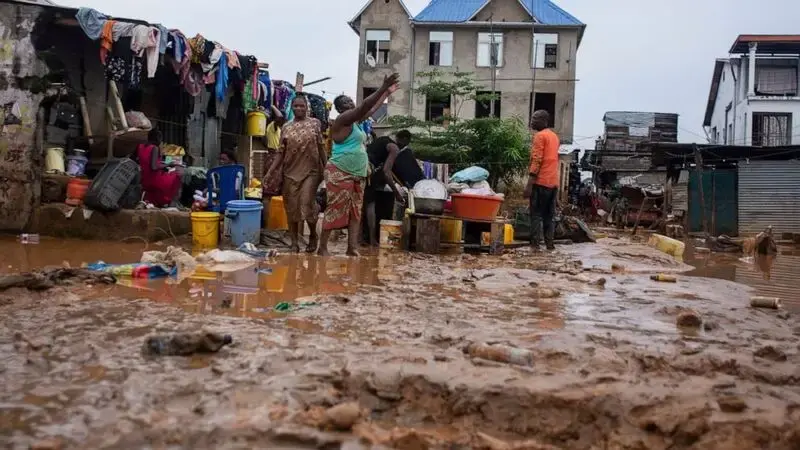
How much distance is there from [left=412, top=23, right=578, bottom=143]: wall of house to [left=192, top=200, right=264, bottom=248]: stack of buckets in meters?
24.3

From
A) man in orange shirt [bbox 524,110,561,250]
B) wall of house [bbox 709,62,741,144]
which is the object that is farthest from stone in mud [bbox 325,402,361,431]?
wall of house [bbox 709,62,741,144]

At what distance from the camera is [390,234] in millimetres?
8266

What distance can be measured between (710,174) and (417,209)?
12.3 meters

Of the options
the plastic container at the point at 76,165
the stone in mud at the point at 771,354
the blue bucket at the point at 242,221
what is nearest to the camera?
the stone in mud at the point at 771,354

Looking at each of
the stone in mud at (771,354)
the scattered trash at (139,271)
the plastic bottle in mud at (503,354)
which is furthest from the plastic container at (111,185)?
the stone in mud at (771,354)

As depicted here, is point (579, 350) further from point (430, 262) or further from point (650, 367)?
point (430, 262)

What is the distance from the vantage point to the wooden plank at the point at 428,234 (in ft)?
27.0

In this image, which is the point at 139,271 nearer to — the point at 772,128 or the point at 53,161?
the point at 53,161

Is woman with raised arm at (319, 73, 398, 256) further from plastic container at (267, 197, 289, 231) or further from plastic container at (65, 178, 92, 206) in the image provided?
plastic container at (65, 178, 92, 206)

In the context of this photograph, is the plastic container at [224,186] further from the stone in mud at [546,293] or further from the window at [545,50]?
the window at [545,50]

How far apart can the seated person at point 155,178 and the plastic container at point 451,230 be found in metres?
4.15

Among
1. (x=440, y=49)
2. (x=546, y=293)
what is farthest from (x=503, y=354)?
(x=440, y=49)

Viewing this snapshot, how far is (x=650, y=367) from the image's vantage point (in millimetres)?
2727

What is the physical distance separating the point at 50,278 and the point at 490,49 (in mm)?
29787
